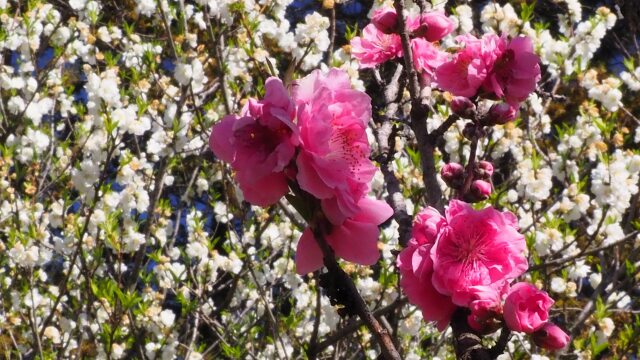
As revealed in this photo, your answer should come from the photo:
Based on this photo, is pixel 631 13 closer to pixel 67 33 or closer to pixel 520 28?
pixel 520 28

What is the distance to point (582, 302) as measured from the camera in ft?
22.1

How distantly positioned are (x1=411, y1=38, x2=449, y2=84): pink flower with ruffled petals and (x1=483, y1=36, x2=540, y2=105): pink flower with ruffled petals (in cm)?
23

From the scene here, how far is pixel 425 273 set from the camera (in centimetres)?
113

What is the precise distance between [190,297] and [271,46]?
2.39 metres

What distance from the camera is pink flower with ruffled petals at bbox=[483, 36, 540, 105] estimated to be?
1.43 m

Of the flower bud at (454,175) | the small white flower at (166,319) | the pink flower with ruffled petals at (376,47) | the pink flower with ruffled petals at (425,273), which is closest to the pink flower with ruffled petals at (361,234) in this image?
the pink flower with ruffled petals at (425,273)

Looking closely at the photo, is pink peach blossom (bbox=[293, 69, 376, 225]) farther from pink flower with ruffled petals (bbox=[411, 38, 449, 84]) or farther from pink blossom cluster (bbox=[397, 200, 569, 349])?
pink flower with ruffled petals (bbox=[411, 38, 449, 84])

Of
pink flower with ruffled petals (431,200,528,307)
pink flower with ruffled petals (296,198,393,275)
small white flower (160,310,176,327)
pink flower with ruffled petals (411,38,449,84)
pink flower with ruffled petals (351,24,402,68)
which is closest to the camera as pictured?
pink flower with ruffled petals (296,198,393,275)

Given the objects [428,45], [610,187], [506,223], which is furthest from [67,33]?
[506,223]

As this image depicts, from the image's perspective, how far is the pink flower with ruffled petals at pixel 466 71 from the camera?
4.66 feet

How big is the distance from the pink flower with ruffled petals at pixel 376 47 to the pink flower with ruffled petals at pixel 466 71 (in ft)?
0.93

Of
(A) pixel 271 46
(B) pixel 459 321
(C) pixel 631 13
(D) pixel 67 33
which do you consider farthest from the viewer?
(C) pixel 631 13

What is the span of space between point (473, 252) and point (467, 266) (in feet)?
0.11

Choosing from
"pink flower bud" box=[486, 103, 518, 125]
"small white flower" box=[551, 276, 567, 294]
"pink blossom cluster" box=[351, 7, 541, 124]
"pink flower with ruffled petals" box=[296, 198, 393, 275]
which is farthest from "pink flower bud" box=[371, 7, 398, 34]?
"small white flower" box=[551, 276, 567, 294]
